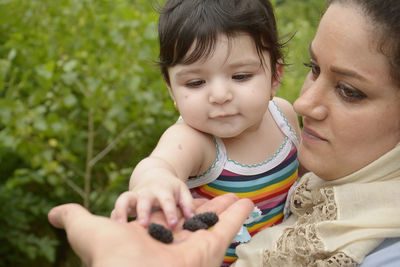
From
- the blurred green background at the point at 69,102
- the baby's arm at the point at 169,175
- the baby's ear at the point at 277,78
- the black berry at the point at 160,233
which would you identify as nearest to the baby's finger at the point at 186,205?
the baby's arm at the point at 169,175

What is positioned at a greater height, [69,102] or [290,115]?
[290,115]

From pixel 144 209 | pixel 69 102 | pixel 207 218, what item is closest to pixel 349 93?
pixel 207 218

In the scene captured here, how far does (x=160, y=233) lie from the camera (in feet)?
3.97

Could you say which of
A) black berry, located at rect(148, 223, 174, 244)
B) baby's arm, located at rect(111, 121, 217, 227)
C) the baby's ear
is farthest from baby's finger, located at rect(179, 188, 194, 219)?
the baby's ear

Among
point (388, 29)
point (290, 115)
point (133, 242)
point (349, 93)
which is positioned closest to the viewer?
point (133, 242)

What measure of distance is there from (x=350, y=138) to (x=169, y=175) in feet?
2.09

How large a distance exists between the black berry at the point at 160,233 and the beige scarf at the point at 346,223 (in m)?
0.60

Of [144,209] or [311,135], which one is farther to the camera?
[311,135]

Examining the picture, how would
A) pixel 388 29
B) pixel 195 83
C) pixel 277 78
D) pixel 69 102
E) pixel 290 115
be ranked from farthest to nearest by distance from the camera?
pixel 69 102 < pixel 290 115 < pixel 277 78 < pixel 195 83 < pixel 388 29

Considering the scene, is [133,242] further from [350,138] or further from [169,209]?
[350,138]

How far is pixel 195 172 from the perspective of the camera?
6.22 ft

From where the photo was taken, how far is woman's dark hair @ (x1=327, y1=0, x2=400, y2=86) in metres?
1.44

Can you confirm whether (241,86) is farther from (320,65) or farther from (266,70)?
(320,65)

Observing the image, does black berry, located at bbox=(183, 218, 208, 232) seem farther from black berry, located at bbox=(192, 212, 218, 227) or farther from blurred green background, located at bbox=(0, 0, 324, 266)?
blurred green background, located at bbox=(0, 0, 324, 266)
